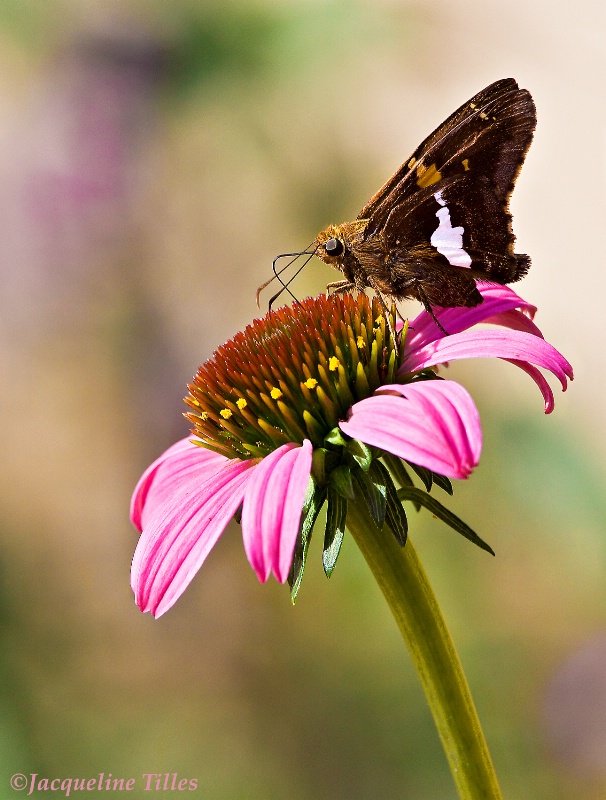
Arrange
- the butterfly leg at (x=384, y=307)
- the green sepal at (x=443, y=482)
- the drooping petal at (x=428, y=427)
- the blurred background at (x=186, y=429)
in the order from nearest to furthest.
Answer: the drooping petal at (x=428, y=427) → the green sepal at (x=443, y=482) → the butterfly leg at (x=384, y=307) → the blurred background at (x=186, y=429)

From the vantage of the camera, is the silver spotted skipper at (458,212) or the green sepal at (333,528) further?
the silver spotted skipper at (458,212)

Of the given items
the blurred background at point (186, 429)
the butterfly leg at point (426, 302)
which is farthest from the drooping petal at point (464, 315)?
the blurred background at point (186, 429)

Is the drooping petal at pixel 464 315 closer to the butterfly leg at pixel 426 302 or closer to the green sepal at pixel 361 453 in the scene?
the butterfly leg at pixel 426 302

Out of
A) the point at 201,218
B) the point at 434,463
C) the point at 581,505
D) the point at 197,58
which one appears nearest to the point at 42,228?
the point at 201,218

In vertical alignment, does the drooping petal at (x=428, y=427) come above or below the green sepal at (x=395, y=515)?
above

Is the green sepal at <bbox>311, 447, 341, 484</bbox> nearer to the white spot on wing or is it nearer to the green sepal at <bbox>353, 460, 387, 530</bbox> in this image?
the green sepal at <bbox>353, 460, 387, 530</bbox>

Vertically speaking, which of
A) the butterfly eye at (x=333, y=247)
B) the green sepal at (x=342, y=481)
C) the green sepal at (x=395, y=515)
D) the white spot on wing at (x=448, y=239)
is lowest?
the green sepal at (x=395, y=515)

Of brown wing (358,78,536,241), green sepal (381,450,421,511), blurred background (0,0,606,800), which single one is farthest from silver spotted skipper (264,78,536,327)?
blurred background (0,0,606,800)

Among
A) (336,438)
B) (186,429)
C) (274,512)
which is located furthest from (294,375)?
(186,429)
